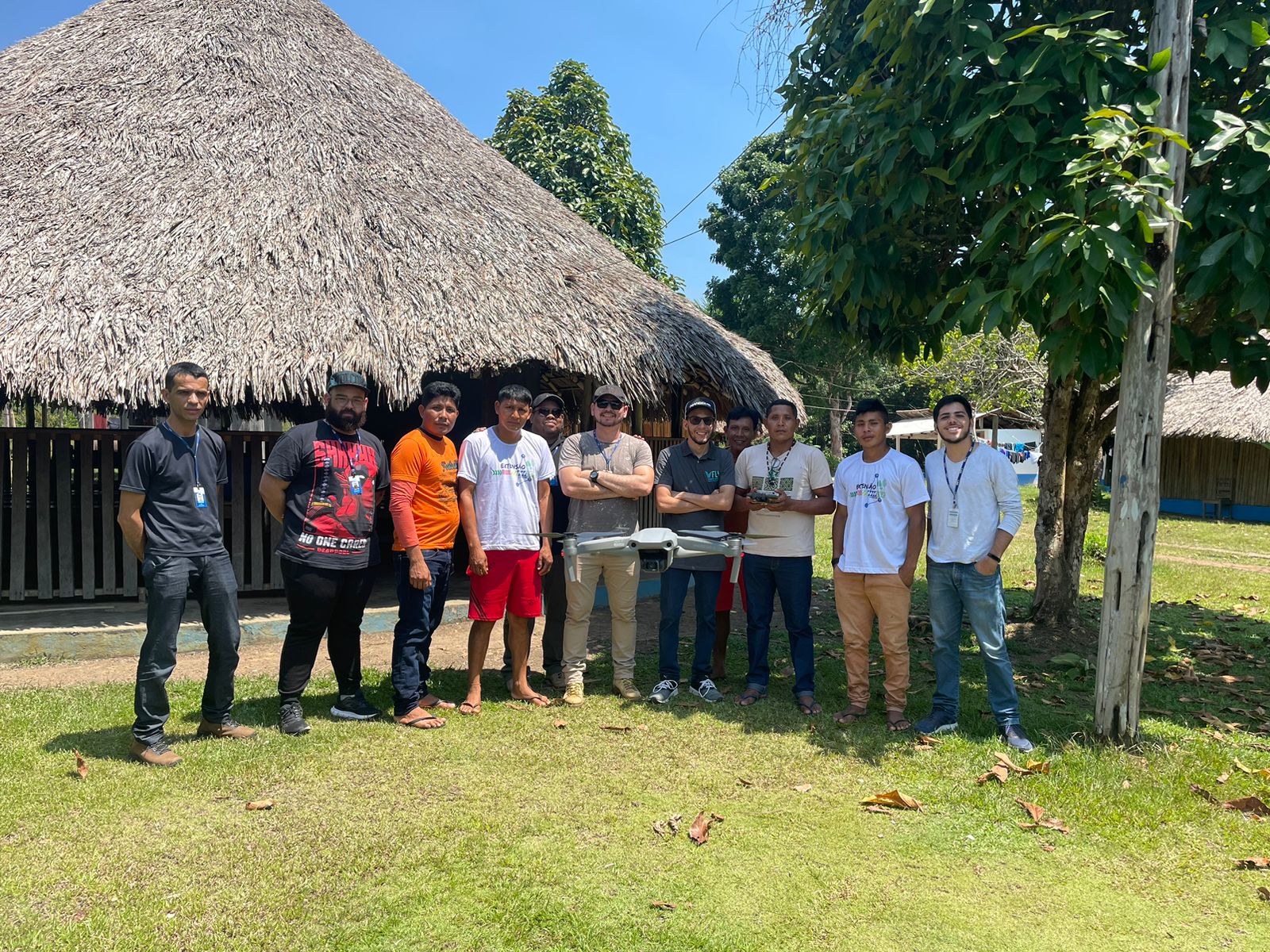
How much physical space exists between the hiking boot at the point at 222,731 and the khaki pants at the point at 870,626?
330 cm

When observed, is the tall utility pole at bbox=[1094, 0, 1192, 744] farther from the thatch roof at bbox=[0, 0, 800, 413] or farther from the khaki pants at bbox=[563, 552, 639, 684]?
the thatch roof at bbox=[0, 0, 800, 413]

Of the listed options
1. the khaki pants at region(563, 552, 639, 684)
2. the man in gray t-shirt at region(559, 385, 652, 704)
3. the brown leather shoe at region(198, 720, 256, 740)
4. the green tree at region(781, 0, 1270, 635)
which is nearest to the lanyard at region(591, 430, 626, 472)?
the man in gray t-shirt at region(559, 385, 652, 704)

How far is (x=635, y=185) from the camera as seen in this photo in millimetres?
18438

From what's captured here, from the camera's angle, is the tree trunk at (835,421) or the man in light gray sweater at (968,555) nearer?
the man in light gray sweater at (968,555)

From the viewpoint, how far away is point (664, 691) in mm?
5168

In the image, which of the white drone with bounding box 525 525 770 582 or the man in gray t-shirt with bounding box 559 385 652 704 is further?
the man in gray t-shirt with bounding box 559 385 652 704

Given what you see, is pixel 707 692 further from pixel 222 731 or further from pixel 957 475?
pixel 222 731

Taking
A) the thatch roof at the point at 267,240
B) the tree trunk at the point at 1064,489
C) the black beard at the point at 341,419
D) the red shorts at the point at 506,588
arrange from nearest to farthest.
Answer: the black beard at the point at 341,419, the red shorts at the point at 506,588, the thatch roof at the point at 267,240, the tree trunk at the point at 1064,489

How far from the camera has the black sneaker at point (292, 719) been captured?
4.44 m

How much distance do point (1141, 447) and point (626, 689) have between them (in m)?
3.20

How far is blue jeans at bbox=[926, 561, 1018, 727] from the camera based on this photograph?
4496 millimetres

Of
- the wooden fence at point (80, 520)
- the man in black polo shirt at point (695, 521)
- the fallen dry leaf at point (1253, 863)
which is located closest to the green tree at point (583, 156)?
the wooden fence at point (80, 520)

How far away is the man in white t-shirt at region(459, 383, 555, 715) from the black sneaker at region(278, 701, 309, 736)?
2.90 feet

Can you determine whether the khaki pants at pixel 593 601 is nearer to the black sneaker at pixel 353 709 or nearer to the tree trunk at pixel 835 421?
the black sneaker at pixel 353 709
